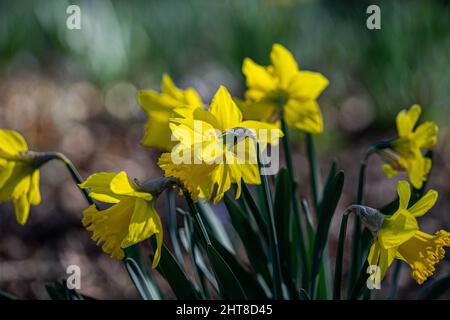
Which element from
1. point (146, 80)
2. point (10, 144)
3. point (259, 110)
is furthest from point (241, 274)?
point (146, 80)

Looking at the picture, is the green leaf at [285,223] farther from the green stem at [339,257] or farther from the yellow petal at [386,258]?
the yellow petal at [386,258]

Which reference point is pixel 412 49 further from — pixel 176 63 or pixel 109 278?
pixel 109 278

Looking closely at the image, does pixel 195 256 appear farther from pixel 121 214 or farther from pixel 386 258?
pixel 386 258

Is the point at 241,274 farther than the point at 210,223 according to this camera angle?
No

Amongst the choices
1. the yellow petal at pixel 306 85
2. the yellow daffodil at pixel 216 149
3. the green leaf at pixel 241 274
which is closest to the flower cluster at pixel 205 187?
the yellow daffodil at pixel 216 149

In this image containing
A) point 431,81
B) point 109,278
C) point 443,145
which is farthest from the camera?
point 431,81
